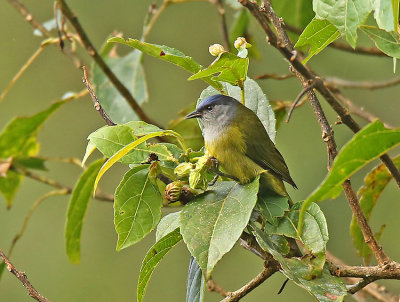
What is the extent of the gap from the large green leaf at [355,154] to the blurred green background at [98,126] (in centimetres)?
394

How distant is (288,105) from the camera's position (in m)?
2.80

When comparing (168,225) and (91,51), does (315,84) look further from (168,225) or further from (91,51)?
(91,51)

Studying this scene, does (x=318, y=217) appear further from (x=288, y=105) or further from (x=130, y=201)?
(x=288, y=105)

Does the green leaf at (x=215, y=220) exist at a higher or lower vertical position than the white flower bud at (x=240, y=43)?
lower

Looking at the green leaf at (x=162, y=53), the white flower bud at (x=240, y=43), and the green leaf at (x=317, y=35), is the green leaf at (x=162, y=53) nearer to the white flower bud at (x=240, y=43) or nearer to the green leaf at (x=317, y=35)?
the white flower bud at (x=240, y=43)

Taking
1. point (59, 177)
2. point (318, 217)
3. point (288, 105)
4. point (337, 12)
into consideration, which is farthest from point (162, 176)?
point (59, 177)

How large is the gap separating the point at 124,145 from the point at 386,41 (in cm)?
71

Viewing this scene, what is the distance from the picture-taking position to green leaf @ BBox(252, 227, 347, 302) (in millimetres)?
1565

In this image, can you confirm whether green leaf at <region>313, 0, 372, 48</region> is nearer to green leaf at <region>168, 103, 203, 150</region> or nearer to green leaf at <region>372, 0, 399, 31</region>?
green leaf at <region>372, 0, 399, 31</region>

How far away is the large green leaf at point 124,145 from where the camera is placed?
65.6 inches

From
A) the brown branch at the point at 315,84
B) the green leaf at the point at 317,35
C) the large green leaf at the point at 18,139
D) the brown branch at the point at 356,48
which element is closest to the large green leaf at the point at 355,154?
the brown branch at the point at 315,84

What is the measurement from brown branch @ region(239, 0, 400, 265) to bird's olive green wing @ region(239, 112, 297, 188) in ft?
1.84

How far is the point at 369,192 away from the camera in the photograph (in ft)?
7.65

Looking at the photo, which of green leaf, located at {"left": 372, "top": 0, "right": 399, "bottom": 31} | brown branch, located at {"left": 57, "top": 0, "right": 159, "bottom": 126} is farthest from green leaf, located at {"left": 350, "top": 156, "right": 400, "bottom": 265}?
brown branch, located at {"left": 57, "top": 0, "right": 159, "bottom": 126}
